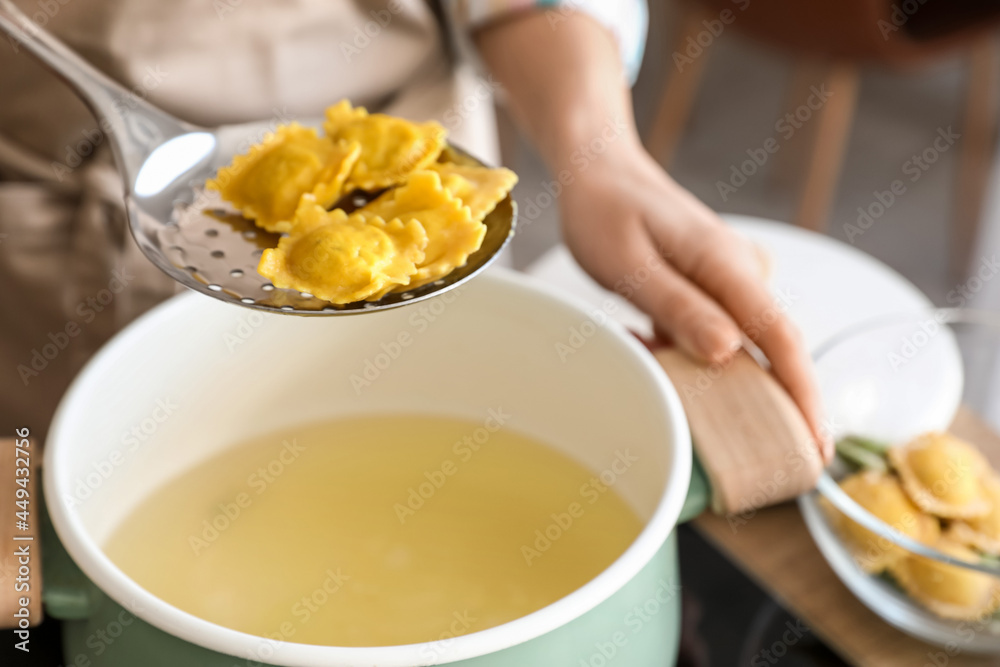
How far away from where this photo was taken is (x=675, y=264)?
2.19 ft

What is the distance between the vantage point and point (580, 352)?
585mm

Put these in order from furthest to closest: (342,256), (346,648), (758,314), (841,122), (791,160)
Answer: (791,160) → (841,122) → (758,314) → (342,256) → (346,648)

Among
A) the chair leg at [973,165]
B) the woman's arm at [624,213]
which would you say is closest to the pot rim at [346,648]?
the woman's arm at [624,213]

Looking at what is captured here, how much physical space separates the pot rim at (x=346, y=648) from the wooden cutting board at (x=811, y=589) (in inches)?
6.6

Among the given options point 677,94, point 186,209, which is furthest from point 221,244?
point 677,94

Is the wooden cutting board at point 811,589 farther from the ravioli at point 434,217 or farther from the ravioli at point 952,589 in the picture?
the ravioli at point 434,217

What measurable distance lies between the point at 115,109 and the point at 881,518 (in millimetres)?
509

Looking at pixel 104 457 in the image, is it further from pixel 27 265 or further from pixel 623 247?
pixel 623 247

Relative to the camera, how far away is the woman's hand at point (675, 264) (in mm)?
587

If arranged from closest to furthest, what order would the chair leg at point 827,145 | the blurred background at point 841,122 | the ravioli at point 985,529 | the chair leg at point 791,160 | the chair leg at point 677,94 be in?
the ravioli at point 985,529 < the blurred background at point 841,122 < the chair leg at point 827,145 < the chair leg at point 677,94 < the chair leg at point 791,160

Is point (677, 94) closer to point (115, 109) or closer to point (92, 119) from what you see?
point (92, 119)

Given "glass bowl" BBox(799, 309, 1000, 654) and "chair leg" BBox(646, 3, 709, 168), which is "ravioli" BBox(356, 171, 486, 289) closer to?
"glass bowl" BBox(799, 309, 1000, 654)

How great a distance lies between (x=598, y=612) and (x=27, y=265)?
0.51 meters

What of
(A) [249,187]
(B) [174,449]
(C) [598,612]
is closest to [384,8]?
(A) [249,187]
